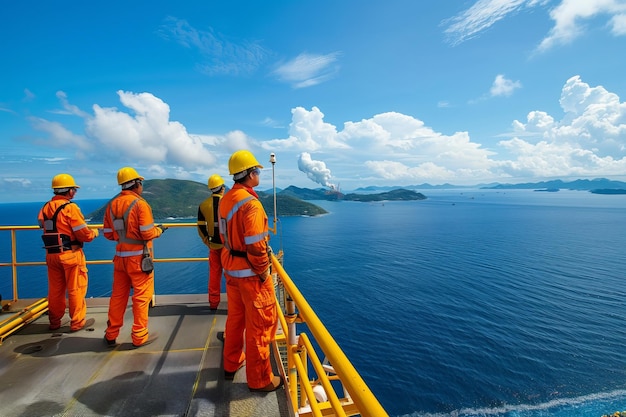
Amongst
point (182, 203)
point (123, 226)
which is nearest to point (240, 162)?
point (123, 226)

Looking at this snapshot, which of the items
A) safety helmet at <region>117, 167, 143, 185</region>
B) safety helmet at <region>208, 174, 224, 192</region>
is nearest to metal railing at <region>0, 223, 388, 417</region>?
safety helmet at <region>208, 174, 224, 192</region>

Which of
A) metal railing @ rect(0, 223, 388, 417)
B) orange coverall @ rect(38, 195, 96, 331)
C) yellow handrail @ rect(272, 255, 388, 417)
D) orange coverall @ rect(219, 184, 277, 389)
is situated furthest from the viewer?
orange coverall @ rect(38, 195, 96, 331)

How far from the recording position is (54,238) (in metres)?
4.50

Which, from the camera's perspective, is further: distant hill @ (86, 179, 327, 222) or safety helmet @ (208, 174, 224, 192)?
distant hill @ (86, 179, 327, 222)

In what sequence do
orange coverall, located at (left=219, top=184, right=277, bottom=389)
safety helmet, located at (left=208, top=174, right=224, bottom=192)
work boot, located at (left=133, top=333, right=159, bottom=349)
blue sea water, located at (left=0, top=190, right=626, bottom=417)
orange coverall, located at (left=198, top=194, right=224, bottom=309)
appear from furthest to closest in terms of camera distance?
1. blue sea water, located at (left=0, top=190, right=626, bottom=417)
2. safety helmet, located at (left=208, top=174, right=224, bottom=192)
3. orange coverall, located at (left=198, top=194, right=224, bottom=309)
4. work boot, located at (left=133, top=333, right=159, bottom=349)
5. orange coverall, located at (left=219, top=184, right=277, bottom=389)

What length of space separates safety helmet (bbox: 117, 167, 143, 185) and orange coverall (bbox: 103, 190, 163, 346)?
195 millimetres

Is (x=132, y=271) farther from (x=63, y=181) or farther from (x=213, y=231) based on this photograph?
(x=63, y=181)

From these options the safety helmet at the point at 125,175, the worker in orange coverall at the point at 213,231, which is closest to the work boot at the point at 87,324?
the worker in orange coverall at the point at 213,231

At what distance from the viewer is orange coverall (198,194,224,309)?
16.3ft

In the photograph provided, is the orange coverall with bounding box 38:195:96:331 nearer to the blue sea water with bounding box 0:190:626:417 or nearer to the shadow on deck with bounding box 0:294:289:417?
Answer: the shadow on deck with bounding box 0:294:289:417

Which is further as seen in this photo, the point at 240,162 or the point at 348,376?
the point at 240,162

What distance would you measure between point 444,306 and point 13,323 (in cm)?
3619

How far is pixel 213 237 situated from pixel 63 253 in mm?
2269

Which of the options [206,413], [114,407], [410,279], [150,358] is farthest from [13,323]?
[410,279]
